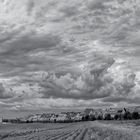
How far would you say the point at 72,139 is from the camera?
64.2 metres

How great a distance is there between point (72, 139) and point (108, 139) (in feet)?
22.2

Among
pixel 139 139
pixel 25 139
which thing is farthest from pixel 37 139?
pixel 139 139

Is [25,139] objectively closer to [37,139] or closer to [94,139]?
[37,139]

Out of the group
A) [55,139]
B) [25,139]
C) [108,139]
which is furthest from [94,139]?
[25,139]

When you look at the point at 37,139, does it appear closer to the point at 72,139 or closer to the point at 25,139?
the point at 25,139

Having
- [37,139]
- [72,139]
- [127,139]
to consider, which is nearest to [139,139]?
[127,139]

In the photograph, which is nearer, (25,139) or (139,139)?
(139,139)

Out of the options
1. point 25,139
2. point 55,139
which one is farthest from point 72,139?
point 25,139

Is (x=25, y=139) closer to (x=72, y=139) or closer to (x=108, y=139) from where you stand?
(x=72, y=139)

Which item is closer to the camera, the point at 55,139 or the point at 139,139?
the point at 139,139

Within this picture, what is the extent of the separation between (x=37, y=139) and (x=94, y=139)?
11285 mm

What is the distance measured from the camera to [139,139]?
61594 millimetres

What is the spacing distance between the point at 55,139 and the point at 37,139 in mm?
3753

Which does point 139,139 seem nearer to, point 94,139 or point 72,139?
point 94,139
